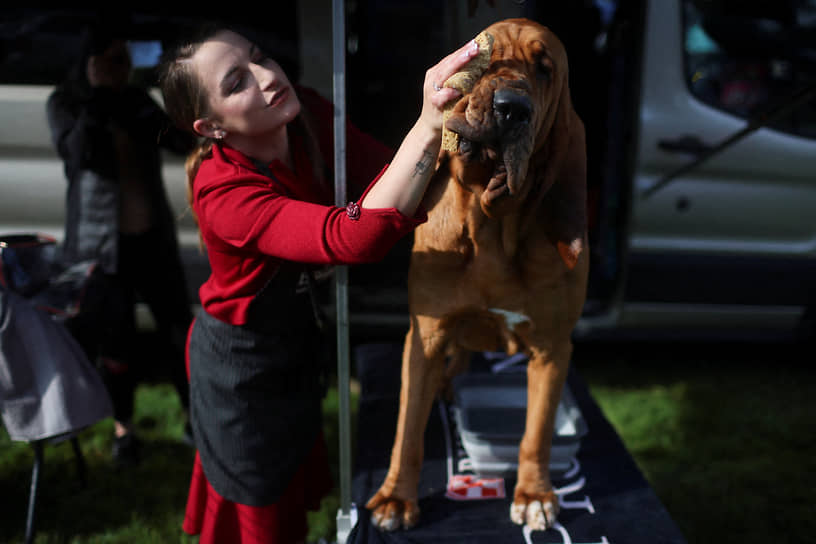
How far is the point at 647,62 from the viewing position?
3072mm

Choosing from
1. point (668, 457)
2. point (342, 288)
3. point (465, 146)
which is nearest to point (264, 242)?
point (342, 288)

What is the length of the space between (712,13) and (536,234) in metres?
2.52

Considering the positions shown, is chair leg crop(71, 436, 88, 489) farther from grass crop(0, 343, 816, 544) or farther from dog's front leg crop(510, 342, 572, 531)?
dog's front leg crop(510, 342, 572, 531)

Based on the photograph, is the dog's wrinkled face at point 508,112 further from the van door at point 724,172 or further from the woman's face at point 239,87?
the van door at point 724,172

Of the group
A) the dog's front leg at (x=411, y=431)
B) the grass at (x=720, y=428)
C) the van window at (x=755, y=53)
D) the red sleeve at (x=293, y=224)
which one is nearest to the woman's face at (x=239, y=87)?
the red sleeve at (x=293, y=224)

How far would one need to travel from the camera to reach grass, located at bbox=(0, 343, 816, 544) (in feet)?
8.07

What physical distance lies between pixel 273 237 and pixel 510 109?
0.54 metres

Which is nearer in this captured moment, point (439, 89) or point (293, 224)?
point (439, 89)

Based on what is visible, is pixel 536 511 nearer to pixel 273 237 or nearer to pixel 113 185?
pixel 273 237

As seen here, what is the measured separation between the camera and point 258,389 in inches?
66.3

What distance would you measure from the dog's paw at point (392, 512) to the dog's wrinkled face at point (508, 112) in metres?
0.92

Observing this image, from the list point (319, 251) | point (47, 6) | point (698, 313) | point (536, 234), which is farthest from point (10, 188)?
point (698, 313)

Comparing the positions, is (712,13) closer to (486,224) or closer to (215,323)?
(486,224)

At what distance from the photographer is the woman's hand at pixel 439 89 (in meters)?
1.10
